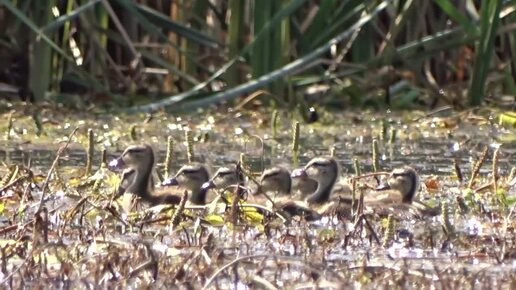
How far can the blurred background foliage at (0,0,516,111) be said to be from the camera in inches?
409

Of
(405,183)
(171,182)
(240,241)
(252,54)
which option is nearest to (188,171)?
(171,182)

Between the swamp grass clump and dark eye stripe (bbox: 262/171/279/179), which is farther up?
dark eye stripe (bbox: 262/171/279/179)

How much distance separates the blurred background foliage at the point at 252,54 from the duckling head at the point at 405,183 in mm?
2962

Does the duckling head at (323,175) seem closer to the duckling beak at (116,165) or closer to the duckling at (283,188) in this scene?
the duckling at (283,188)

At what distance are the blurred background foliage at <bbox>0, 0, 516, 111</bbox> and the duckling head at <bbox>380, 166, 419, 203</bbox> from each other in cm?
296

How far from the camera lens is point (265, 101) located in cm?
1086

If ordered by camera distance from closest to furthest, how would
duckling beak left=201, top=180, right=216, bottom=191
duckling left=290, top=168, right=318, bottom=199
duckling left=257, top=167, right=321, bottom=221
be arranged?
1. duckling left=257, top=167, right=321, bottom=221
2. duckling beak left=201, top=180, right=216, bottom=191
3. duckling left=290, top=168, right=318, bottom=199

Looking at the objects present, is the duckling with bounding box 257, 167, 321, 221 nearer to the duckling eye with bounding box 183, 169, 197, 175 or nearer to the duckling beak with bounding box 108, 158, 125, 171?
the duckling eye with bounding box 183, 169, 197, 175

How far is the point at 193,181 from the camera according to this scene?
7.06 meters

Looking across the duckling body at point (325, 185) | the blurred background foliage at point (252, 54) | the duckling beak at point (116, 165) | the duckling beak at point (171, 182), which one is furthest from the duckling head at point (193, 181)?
the blurred background foliage at point (252, 54)

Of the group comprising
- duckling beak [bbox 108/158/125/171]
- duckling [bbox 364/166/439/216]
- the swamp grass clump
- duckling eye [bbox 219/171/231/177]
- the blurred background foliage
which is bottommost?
the swamp grass clump

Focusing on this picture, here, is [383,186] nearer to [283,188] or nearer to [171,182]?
[283,188]

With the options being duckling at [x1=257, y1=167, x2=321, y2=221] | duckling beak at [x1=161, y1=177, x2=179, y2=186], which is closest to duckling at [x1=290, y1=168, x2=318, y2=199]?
duckling at [x1=257, y1=167, x2=321, y2=221]

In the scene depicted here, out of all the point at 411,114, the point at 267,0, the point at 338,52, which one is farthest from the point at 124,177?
the point at 338,52
